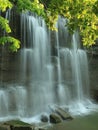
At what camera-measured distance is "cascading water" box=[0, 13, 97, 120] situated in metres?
17.3

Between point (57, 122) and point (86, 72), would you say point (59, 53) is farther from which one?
point (57, 122)

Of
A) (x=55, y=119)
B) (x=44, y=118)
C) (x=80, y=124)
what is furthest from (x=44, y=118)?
(x=80, y=124)

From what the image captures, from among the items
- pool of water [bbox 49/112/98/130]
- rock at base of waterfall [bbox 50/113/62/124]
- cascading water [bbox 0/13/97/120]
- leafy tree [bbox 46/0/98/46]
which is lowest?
pool of water [bbox 49/112/98/130]

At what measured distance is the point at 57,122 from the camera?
14445mm

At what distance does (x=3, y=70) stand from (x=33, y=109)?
2.82 m

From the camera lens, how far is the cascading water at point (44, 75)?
683 inches

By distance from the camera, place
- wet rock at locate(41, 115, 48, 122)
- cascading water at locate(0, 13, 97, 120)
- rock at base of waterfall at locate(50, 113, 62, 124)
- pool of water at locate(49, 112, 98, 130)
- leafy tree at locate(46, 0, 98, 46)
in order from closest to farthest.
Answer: leafy tree at locate(46, 0, 98, 46)
pool of water at locate(49, 112, 98, 130)
rock at base of waterfall at locate(50, 113, 62, 124)
wet rock at locate(41, 115, 48, 122)
cascading water at locate(0, 13, 97, 120)

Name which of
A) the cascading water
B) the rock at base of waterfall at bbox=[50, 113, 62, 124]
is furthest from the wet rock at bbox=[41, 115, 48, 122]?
the cascading water

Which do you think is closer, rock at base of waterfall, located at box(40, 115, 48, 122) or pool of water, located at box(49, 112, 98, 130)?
pool of water, located at box(49, 112, 98, 130)

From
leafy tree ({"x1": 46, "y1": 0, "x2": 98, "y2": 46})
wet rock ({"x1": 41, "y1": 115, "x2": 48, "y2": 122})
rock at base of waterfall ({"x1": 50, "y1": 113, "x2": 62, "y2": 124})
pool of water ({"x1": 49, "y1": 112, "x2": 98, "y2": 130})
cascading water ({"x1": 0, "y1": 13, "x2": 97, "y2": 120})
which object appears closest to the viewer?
leafy tree ({"x1": 46, "y1": 0, "x2": 98, "y2": 46})

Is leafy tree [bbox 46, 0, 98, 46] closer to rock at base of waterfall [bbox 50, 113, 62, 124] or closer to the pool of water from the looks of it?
the pool of water

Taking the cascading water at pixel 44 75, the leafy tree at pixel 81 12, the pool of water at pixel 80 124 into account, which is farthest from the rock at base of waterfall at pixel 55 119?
the leafy tree at pixel 81 12

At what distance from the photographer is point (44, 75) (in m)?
20.1

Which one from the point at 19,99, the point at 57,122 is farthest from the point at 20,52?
the point at 57,122
